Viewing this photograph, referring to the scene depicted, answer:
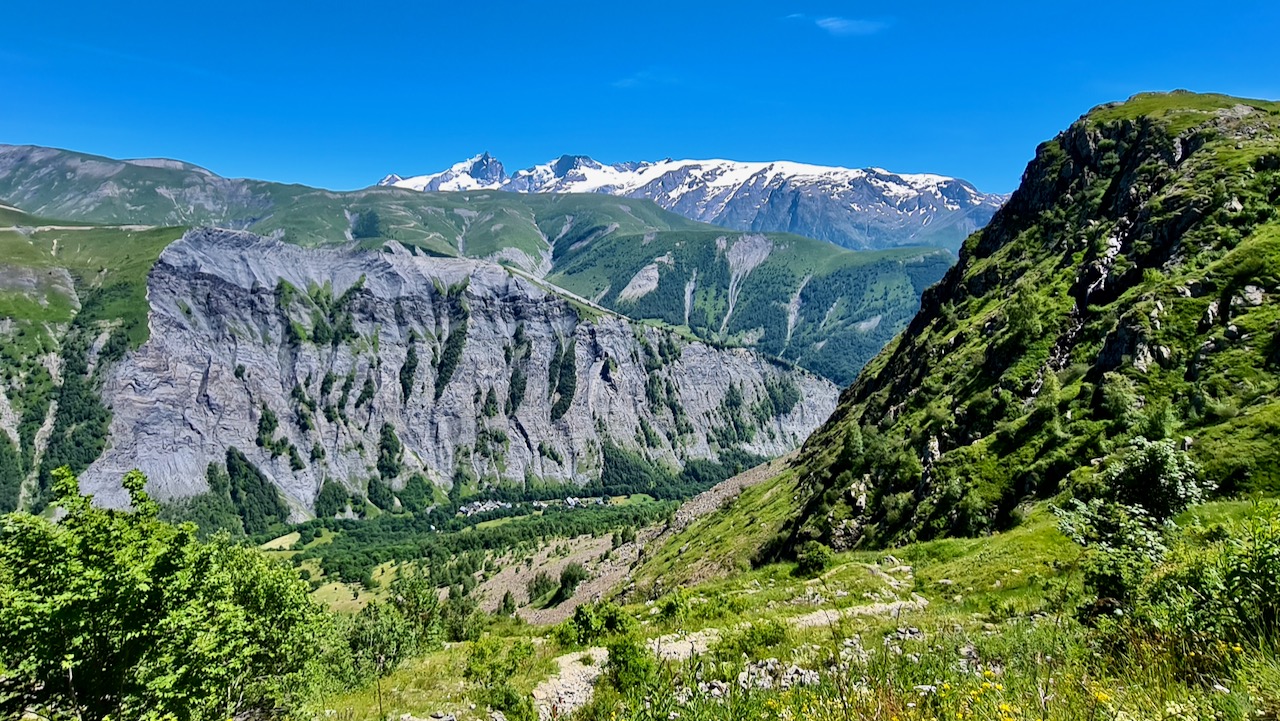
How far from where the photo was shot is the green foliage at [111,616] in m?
20.3

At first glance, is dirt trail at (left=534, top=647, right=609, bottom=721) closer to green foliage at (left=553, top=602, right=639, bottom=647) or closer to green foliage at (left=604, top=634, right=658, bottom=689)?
green foliage at (left=604, top=634, right=658, bottom=689)

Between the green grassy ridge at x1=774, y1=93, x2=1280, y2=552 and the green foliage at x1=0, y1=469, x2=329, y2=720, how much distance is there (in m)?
43.2

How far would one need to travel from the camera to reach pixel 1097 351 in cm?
5009

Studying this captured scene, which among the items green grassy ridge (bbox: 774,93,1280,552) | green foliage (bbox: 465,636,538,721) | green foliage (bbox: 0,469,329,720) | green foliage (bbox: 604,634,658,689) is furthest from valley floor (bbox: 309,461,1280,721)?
green grassy ridge (bbox: 774,93,1280,552)

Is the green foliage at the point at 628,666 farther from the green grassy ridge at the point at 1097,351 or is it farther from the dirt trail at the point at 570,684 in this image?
the green grassy ridge at the point at 1097,351

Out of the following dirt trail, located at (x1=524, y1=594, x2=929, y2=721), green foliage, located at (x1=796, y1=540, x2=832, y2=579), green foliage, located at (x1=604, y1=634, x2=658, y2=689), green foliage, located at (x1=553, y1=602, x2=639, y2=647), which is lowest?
green foliage, located at (x1=796, y1=540, x2=832, y2=579)

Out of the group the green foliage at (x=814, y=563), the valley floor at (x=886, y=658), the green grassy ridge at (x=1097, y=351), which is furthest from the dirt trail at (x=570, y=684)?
the green grassy ridge at (x=1097, y=351)

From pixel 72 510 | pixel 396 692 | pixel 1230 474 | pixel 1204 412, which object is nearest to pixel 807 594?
pixel 1230 474

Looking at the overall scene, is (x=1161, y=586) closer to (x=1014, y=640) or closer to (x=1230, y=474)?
(x=1014, y=640)

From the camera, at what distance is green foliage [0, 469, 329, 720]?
20.3m

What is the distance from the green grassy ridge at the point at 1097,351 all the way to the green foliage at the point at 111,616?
43211 mm

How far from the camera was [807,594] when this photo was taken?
32.4 metres

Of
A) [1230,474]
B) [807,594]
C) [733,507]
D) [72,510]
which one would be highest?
[72,510]

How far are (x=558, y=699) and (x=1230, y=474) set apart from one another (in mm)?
30553
